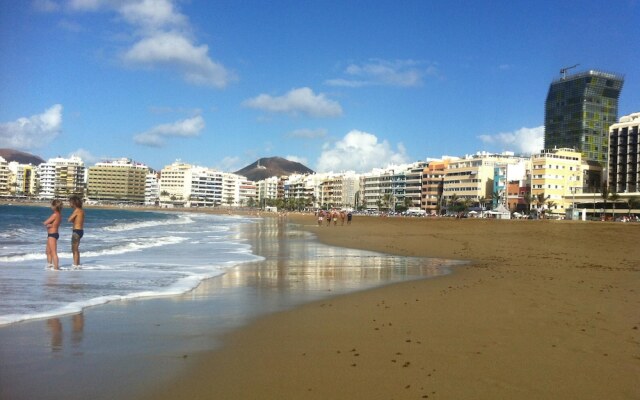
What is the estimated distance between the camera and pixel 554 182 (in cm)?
10369

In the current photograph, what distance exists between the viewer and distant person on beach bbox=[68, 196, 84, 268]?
40.1 ft

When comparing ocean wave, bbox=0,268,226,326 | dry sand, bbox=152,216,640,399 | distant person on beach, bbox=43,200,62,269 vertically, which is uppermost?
distant person on beach, bbox=43,200,62,269

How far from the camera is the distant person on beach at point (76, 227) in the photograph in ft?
40.1

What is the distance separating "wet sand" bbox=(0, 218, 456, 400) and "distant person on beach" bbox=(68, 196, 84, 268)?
3.86m

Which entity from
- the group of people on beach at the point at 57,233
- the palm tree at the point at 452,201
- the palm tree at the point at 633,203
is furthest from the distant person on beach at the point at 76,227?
the palm tree at the point at 452,201

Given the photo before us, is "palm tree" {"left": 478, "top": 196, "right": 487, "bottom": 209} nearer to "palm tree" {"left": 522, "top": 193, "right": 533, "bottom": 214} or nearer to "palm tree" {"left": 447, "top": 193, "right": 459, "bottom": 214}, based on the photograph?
"palm tree" {"left": 447, "top": 193, "right": 459, "bottom": 214}

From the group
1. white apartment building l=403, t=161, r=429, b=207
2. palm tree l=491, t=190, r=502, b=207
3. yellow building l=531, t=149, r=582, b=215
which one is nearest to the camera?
yellow building l=531, t=149, r=582, b=215

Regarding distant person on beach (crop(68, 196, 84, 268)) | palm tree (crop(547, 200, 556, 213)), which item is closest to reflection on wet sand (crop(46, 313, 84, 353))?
distant person on beach (crop(68, 196, 84, 268))

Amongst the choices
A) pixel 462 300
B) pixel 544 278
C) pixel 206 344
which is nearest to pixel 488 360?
pixel 206 344

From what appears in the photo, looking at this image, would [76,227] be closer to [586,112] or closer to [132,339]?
[132,339]

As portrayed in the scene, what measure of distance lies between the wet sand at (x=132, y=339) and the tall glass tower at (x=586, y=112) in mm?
177041

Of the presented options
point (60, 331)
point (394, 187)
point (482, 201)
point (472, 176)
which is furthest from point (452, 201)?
point (60, 331)

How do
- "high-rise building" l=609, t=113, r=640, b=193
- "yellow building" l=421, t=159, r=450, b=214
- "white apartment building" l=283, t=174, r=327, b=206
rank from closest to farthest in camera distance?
1. "high-rise building" l=609, t=113, r=640, b=193
2. "yellow building" l=421, t=159, r=450, b=214
3. "white apartment building" l=283, t=174, r=327, b=206

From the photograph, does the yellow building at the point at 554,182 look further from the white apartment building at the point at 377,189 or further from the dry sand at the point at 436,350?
the dry sand at the point at 436,350
